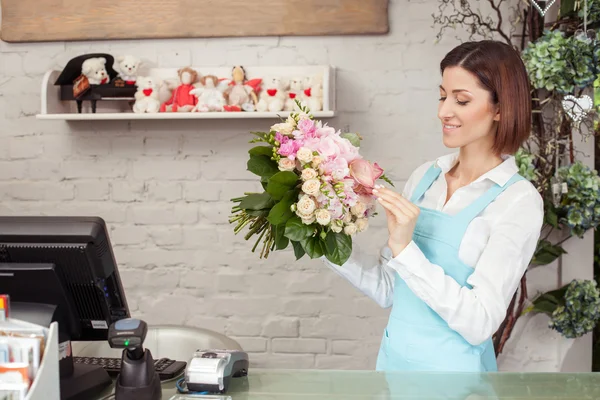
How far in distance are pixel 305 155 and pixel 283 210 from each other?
0.42 feet

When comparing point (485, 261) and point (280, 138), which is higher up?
point (280, 138)

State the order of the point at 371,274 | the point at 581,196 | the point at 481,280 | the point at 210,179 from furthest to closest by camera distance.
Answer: the point at 210,179 → the point at 581,196 → the point at 371,274 → the point at 481,280

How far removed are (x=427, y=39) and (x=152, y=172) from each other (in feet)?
4.10

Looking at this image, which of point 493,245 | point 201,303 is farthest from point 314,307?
point 493,245

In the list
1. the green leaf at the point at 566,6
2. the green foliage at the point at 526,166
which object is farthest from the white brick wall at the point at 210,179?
the green leaf at the point at 566,6

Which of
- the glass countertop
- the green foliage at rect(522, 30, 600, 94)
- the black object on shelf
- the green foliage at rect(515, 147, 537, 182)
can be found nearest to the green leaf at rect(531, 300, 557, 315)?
the green foliage at rect(515, 147, 537, 182)

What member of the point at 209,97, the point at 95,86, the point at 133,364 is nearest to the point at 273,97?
the point at 209,97

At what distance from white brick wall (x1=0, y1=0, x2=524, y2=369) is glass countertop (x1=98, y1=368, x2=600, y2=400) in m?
1.43

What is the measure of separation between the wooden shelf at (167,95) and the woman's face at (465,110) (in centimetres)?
85

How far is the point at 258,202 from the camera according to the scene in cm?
153

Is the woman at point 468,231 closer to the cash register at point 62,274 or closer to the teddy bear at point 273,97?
the cash register at point 62,274

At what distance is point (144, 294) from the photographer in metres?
2.97

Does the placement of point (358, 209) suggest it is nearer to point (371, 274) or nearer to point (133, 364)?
point (371, 274)

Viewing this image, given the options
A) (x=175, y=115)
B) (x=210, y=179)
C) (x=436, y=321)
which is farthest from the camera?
(x=210, y=179)
